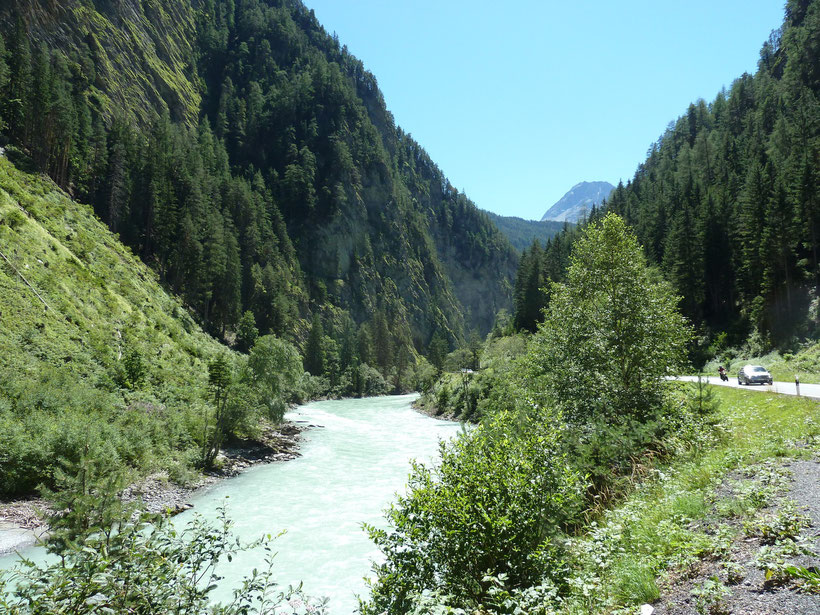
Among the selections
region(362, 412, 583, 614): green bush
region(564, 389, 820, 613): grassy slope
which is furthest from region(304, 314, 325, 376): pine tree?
region(362, 412, 583, 614): green bush

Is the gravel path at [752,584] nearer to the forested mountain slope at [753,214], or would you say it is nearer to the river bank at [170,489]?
the river bank at [170,489]

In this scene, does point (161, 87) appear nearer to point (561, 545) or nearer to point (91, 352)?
point (91, 352)

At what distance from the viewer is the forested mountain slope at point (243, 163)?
6675cm

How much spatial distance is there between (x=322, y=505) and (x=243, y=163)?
135 m

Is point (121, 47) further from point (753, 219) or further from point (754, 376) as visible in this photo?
point (754, 376)

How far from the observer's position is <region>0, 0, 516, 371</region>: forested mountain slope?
219 feet

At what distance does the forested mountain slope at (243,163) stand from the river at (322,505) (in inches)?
1752

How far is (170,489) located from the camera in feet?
72.6

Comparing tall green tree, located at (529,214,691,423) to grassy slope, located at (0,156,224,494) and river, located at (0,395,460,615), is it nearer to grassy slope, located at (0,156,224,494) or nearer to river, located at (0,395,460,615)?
river, located at (0,395,460,615)

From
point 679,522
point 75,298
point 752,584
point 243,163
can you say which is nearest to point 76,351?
point 75,298

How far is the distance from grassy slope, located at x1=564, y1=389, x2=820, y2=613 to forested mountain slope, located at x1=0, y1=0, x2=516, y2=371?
2719 inches

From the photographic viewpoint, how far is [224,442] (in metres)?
30.9

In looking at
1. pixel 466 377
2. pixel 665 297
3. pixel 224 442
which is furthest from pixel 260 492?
pixel 466 377

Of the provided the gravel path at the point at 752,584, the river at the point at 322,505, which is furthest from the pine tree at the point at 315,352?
the gravel path at the point at 752,584
